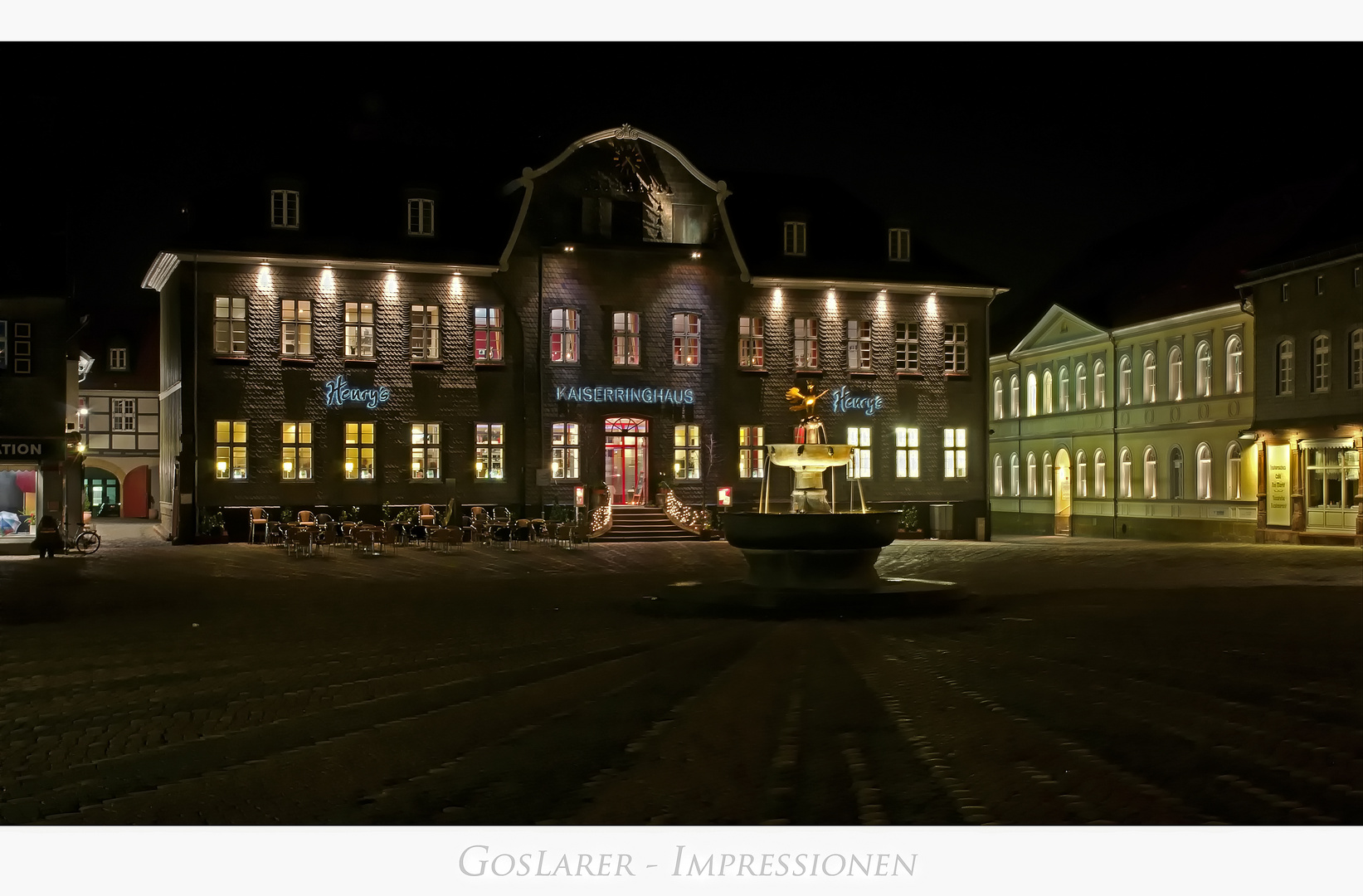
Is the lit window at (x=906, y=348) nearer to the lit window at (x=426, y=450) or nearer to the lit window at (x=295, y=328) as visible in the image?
the lit window at (x=426, y=450)

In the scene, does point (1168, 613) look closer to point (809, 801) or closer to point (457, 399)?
point (809, 801)

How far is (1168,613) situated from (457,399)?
84.1ft

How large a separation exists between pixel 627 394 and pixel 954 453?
447 inches

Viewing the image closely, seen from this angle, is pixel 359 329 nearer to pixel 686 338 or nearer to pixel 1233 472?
pixel 686 338

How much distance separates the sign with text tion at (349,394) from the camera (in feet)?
126

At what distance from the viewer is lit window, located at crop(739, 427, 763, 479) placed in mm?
41844

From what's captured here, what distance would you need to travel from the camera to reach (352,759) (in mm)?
8805

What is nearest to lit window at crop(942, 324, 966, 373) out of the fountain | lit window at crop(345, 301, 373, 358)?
lit window at crop(345, 301, 373, 358)

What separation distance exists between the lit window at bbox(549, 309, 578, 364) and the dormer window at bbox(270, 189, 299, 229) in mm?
7949

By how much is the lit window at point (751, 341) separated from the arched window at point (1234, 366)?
14.4m

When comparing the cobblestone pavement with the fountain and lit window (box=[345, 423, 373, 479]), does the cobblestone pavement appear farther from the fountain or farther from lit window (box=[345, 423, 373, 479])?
lit window (box=[345, 423, 373, 479])

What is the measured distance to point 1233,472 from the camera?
40500mm

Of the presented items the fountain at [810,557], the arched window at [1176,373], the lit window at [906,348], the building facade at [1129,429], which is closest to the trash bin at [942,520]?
the lit window at [906,348]

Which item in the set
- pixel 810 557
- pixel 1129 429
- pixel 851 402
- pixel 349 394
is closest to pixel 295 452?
pixel 349 394
